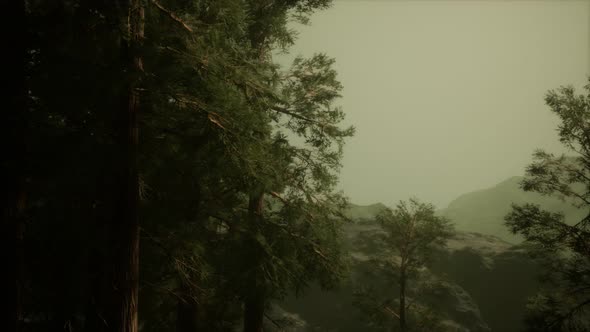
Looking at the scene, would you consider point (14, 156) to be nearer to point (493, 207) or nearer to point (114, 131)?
point (114, 131)

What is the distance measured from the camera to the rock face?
895 inches

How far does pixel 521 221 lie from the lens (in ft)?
36.8

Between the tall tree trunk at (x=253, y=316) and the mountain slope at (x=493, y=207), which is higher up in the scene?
the mountain slope at (x=493, y=207)

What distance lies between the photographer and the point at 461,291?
24.3 metres

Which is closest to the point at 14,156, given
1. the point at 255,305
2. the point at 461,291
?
the point at 255,305

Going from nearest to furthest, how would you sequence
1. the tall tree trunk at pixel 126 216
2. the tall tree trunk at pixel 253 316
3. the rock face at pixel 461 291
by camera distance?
the tall tree trunk at pixel 126 216
the tall tree trunk at pixel 253 316
the rock face at pixel 461 291

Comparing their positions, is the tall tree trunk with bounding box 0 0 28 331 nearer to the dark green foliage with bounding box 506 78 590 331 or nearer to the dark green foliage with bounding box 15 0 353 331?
the dark green foliage with bounding box 15 0 353 331

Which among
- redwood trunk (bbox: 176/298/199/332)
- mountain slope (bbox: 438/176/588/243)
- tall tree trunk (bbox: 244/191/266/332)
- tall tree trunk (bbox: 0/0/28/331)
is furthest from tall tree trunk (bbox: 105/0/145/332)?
mountain slope (bbox: 438/176/588/243)

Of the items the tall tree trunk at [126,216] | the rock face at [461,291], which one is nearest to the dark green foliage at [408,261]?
the rock face at [461,291]

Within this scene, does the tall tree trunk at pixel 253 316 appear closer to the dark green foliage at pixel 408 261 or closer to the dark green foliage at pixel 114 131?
the dark green foliage at pixel 114 131

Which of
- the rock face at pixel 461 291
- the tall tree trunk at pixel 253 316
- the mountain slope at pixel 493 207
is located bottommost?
the rock face at pixel 461 291

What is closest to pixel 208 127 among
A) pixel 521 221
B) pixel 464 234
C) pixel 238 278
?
pixel 238 278

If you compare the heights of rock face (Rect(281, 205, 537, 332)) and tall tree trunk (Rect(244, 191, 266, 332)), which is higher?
tall tree trunk (Rect(244, 191, 266, 332))

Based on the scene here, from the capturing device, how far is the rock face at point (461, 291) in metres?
22.7
